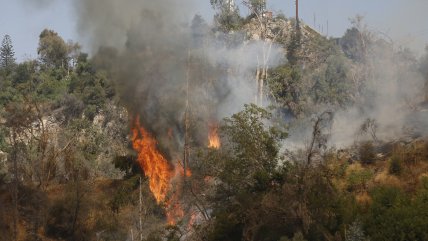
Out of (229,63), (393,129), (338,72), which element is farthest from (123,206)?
(338,72)

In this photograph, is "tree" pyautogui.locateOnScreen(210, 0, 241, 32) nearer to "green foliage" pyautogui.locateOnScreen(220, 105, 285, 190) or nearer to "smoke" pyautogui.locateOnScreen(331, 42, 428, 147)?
"smoke" pyautogui.locateOnScreen(331, 42, 428, 147)

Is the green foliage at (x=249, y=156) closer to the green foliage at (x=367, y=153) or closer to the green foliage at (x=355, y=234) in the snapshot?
the green foliage at (x=355, y=234)

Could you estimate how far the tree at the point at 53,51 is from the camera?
8019 centimetres

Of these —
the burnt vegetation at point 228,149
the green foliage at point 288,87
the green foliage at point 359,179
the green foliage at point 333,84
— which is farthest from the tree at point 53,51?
the green foliage at point 359,179

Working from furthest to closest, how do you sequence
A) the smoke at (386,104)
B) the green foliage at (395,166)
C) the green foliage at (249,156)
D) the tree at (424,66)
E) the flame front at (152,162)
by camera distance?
the tree at (424,66), the smoke at (386,104), the flame front at (152,162), the green foliage at (395,166), the green foliage at (249,156)

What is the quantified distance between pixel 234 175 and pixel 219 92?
22.2 metres

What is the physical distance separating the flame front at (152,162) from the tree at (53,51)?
50709mm

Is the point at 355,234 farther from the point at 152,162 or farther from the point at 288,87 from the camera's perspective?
the point at 288,87

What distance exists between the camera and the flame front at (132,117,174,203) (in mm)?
31273

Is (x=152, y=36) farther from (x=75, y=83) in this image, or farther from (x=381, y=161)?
→ (x=75, y=83)

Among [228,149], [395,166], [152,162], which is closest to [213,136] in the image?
→ [152,162]

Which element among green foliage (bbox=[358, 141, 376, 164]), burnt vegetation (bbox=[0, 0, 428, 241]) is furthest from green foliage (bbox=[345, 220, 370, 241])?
green foliage (bbox=[358, 141, 376, 164])

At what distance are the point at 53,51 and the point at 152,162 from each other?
5379 centimetres

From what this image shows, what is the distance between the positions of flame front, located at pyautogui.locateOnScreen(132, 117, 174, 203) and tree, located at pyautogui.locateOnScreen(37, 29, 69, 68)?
50709 mm
